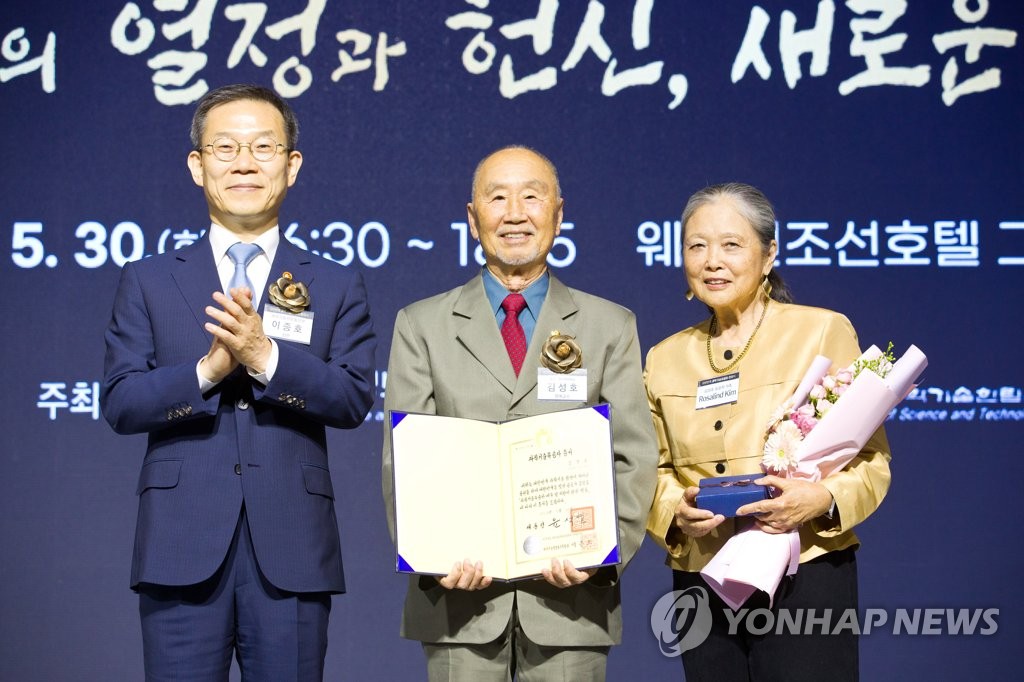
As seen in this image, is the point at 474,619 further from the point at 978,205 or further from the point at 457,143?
the point at 978,205

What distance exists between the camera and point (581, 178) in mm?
4156

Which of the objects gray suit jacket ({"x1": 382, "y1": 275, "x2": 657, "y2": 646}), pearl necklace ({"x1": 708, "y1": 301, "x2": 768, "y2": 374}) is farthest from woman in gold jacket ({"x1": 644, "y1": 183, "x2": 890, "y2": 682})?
gray suit jacket ({"x1": 382, "y1": 275, "x2": 657, "y2": 646})

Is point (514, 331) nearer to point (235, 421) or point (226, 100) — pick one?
point (235, 421)

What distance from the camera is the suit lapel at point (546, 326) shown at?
2432 mm

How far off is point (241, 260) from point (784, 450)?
1199 mm

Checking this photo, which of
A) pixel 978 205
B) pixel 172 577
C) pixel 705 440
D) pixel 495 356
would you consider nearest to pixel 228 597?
→ pixel 172 577

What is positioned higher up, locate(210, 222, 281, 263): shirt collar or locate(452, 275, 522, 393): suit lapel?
locate(210, 222, 281, 263): shirt collar

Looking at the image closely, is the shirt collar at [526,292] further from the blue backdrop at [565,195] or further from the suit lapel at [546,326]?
the blue backdrop at [565,195]

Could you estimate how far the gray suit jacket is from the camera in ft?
7.73

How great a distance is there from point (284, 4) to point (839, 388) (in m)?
2.62

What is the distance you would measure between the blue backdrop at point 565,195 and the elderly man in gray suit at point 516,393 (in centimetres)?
155

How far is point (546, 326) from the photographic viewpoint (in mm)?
2504

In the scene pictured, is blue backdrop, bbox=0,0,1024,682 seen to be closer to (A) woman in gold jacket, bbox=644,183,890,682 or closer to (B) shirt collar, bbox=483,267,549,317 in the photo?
(A) woman in gold jacket, bbox=644,183,890,682

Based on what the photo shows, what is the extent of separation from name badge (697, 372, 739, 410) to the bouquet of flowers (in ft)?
0.40
